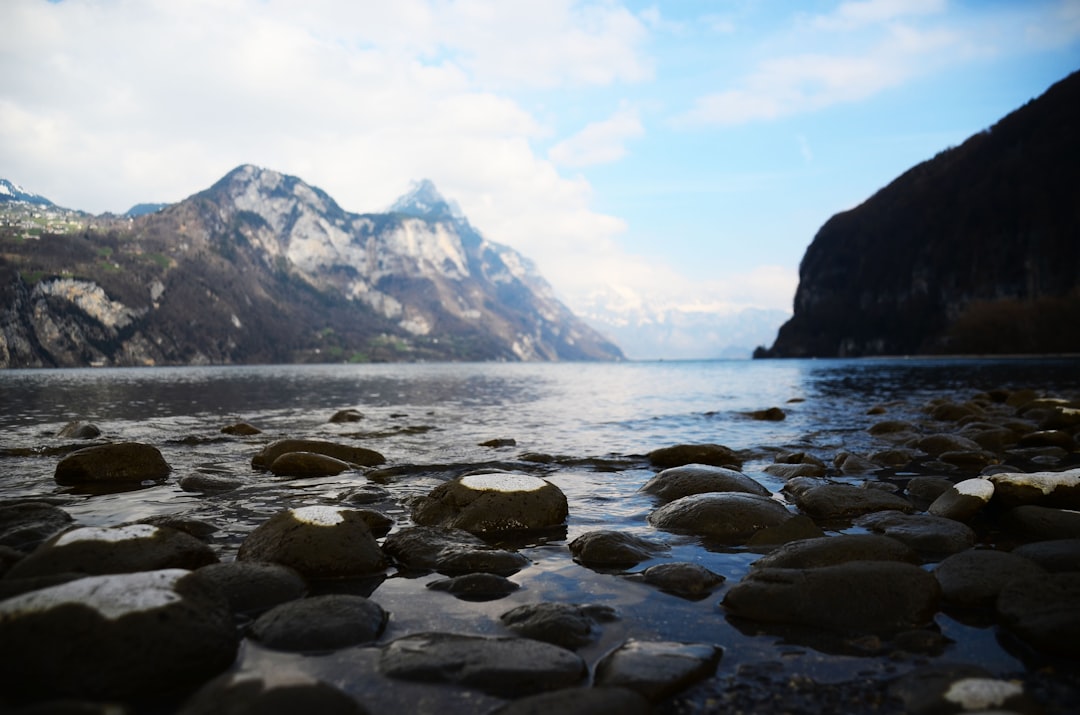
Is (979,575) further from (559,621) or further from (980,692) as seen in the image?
(559,621)

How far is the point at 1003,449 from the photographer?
1695 centimetres

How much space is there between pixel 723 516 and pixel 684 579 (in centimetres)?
290

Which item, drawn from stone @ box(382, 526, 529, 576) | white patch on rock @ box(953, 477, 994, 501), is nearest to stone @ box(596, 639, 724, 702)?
stone @ box(382, 526, 529, 576)

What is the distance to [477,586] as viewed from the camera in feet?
22.3

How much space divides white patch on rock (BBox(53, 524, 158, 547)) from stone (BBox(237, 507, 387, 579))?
1198 mm

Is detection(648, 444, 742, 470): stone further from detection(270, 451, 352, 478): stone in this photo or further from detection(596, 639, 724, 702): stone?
detection(596, 639, 724, 702): stone

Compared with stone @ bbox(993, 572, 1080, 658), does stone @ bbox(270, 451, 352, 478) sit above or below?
below

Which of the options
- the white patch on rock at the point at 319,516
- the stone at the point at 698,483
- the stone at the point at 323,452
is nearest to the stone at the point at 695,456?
the stone at the point at 698,483

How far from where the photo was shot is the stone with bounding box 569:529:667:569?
7.89 meters

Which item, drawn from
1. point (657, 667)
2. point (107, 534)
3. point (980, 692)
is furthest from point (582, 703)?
point (107, 534)

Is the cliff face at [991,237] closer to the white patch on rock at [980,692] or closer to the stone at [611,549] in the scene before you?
the stone at [611,549]

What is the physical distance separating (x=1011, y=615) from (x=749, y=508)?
4.28 m

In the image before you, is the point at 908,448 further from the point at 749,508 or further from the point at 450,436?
the point at 450,436

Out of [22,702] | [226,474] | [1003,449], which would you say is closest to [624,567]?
[22,702]
